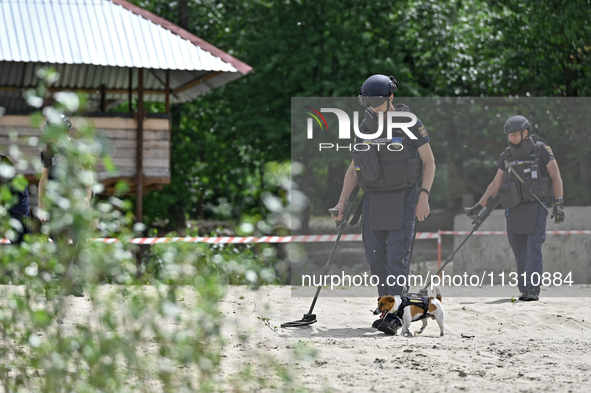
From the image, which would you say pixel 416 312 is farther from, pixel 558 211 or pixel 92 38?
pixel 92 38

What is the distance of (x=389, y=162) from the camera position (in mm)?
7488

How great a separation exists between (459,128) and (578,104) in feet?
6.34

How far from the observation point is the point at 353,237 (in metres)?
8.75

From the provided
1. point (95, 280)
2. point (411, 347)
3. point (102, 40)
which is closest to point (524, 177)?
point (411, 347)

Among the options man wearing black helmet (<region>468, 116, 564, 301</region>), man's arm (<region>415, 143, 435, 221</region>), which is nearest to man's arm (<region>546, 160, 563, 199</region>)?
man wearing black helmet (<region>468, 116, 564, 301</region>)

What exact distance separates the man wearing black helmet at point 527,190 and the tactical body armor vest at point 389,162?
6.62 feet

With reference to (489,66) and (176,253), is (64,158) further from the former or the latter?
(489,66)

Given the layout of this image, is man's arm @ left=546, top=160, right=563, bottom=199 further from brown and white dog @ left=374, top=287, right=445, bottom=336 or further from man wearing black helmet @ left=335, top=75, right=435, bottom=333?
brown and white dog @ left=374, top=287, right=445, bottom=336

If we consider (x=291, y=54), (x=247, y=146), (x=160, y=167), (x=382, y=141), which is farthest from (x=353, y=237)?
(x=247, y=146)

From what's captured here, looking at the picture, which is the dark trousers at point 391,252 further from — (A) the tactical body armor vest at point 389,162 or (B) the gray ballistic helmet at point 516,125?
(B) the gray ballistic helmet at point 516,125

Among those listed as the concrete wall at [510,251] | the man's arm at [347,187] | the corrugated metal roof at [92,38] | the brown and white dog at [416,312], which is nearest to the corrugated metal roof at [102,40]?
the corrugated metal roof at [92,38]

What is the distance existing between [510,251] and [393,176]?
2.86 metres

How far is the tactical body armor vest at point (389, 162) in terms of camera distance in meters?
7.46

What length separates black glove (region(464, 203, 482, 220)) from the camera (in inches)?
361
